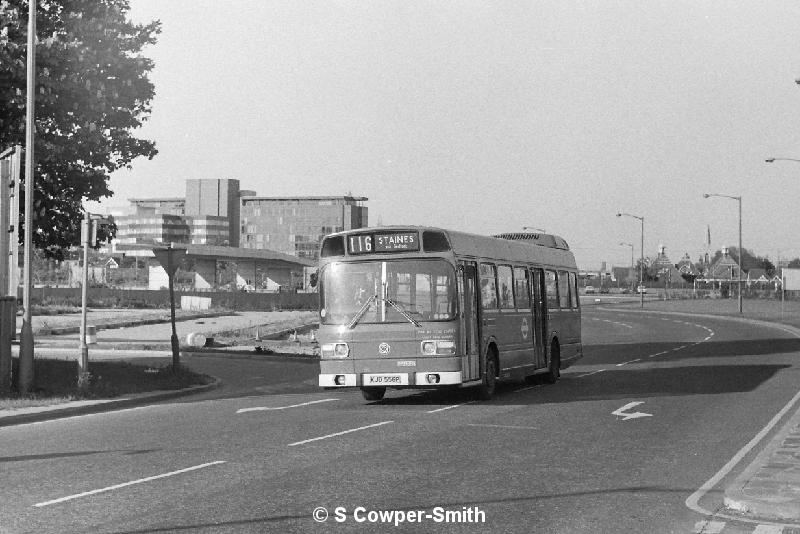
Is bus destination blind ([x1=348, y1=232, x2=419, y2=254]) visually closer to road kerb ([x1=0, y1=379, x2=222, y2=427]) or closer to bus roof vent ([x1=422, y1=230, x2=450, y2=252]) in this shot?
bus roof vent ([x1=422, y1=230, x2=450, y2=252])

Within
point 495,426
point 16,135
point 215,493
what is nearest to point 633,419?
point 495,426

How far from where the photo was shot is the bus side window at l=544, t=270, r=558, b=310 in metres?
25.2

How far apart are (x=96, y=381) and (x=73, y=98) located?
21.4 feet

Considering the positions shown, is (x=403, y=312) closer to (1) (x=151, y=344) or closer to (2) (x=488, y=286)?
(2) (x=488, y=286)

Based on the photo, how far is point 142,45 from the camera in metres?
26.1

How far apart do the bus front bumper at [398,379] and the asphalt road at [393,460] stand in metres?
0.47

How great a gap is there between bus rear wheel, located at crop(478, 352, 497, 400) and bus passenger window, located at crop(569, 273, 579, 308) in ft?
23.4

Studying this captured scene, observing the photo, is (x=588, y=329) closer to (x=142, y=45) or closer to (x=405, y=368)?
(x=142, y=45)

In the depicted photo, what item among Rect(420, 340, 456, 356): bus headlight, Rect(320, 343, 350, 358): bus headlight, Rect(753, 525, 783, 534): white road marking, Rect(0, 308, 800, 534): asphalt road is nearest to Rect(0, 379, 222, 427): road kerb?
Rect(0, 308, 800, 534): asphalt road

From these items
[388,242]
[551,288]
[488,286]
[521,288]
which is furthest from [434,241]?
[551,288]

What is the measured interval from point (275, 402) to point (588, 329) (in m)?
39.4

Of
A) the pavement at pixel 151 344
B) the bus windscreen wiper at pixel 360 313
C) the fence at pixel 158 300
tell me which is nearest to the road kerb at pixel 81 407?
the pavement at pixel 151 344

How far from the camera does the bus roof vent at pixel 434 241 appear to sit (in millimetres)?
19094

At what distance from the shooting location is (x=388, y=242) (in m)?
19.2
